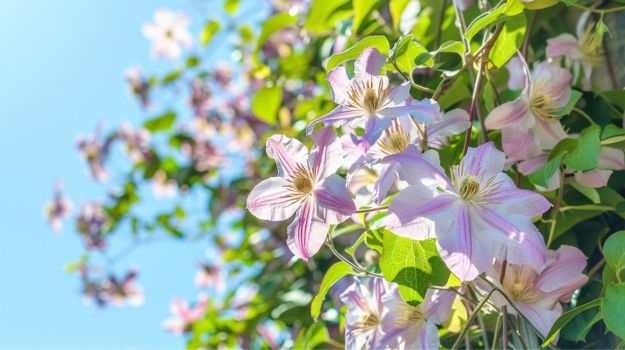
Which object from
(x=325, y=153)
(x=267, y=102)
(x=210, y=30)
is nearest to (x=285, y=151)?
(x=325, y=153)

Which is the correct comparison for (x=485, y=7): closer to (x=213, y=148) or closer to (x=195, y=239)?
(x=213, y=148)

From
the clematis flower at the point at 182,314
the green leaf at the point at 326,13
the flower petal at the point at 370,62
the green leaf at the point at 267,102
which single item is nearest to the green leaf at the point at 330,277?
the flower petal at the point at 370,62

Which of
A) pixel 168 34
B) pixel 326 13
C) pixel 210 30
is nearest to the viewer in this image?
pixel 326 13

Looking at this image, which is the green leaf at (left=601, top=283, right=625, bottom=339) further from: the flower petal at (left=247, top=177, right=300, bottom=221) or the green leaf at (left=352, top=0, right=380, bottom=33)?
the green leaf at (left=352, top=0, right=380, bottom=33)

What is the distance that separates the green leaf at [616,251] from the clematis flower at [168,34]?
5.79 ft

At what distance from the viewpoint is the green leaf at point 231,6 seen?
1.47m

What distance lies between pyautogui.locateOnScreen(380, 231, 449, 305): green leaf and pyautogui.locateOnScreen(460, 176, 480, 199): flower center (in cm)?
5

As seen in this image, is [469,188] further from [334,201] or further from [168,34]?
[168,34]

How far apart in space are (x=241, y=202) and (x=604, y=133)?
92 cm

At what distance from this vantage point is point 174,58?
2.11 m

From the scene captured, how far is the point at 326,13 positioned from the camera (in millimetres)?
938

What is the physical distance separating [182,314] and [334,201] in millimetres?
1199

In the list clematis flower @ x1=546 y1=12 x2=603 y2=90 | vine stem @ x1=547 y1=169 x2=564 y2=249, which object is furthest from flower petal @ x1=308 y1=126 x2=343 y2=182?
clematis flower @ x1=546 y1=12 x2=603 y2=90

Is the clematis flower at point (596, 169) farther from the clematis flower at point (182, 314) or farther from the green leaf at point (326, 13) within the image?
the clematis flower at point (182, 314)
